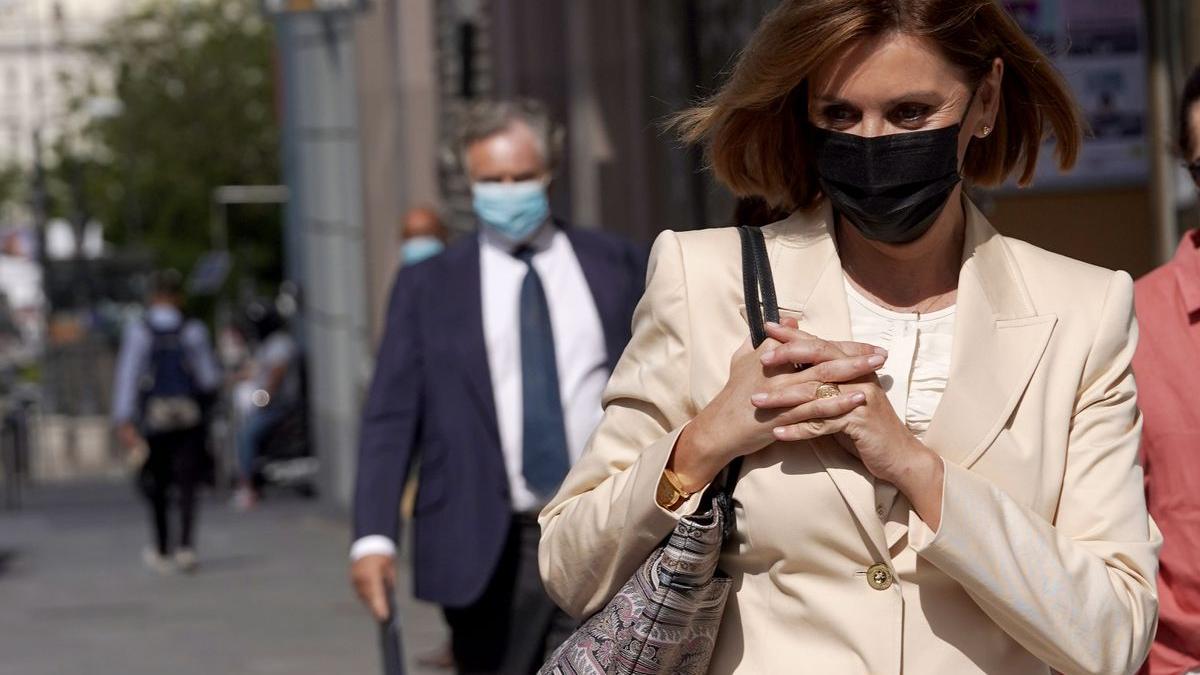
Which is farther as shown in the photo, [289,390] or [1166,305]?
[289,390]

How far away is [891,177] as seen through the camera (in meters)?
2.49

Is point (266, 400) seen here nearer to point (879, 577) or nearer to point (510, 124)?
point (510, 124)

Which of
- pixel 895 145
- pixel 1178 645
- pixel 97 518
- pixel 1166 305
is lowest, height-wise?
pixel 97 518

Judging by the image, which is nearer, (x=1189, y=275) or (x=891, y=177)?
(x=891, y=177)

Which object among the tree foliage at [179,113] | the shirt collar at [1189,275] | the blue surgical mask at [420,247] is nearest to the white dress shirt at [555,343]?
the shirt collar at [1189,275]

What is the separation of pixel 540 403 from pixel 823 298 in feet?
7.78

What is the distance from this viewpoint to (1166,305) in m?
3.45

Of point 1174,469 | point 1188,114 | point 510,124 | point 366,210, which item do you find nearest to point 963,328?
point 1174,469

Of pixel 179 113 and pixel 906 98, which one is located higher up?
pixel 906 98

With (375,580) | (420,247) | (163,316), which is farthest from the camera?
(163,316)

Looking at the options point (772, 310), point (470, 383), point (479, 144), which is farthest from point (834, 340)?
point (479, 144)

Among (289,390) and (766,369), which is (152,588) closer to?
(289,390)

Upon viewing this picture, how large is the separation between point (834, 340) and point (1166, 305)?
3.69 feet

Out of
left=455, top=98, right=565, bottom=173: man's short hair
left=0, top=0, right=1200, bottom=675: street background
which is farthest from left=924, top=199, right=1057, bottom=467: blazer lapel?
left=455, top=98, right=565, bottom=173: man's short hair
